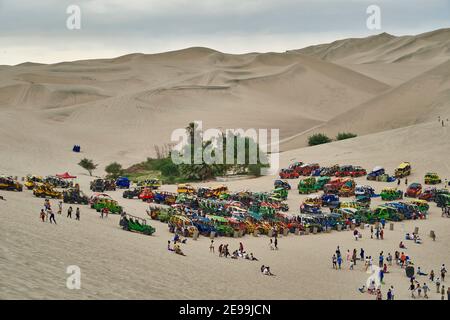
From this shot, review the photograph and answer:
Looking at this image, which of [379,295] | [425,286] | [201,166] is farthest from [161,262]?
[201,166]

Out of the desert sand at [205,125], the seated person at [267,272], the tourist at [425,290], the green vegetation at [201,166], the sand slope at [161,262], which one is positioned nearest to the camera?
the sand slope at [161,262]

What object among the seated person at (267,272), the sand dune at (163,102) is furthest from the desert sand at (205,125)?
the sand dune at (163,102)

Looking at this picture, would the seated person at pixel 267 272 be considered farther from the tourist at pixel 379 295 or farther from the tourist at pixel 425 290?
the tourist at pixel 425 290

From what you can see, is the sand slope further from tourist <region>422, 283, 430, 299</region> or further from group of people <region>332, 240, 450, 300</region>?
tourist <region>422, 283, 430, 299</region>

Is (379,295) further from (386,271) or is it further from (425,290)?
(386,271)

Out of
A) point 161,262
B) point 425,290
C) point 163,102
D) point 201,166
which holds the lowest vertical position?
point 425,290

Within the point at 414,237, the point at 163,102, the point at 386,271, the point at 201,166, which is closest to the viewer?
the point at 386,271

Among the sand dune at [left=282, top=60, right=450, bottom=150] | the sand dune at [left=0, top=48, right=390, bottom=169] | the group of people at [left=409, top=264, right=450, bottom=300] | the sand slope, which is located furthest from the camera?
the sand dune at [left=282, top=60, right=450, bottom=150]

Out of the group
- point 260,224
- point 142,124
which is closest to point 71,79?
point 142,124

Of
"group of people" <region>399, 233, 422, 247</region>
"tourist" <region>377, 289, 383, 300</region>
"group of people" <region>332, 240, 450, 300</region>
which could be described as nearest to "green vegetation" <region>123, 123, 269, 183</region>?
"group of people" <region>399, 233, 422, 247</region>

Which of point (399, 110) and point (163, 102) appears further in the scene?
point (163, 102)
